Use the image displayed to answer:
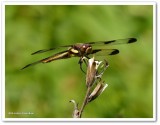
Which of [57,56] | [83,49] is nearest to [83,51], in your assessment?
[83,49]

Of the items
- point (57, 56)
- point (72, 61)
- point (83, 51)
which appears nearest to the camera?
point (83, 51)

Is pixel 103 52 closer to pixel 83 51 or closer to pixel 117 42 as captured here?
pixel 83 51

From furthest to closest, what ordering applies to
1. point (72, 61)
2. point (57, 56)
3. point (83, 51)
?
point (72, 61), point (57, 56), point (83, 51)

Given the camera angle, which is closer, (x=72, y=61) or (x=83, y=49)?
(x=83, y=49)

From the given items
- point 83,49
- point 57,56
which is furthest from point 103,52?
point 57,56

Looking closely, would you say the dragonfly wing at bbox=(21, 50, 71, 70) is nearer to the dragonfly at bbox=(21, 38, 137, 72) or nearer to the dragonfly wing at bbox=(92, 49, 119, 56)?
the dragonfly at bbox=(21, 38, 137, 72)

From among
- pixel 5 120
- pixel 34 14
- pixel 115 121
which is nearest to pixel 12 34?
pixel 34 14

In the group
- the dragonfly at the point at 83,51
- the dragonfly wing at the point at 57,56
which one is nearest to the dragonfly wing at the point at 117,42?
the dragonfly at the point at 83,51

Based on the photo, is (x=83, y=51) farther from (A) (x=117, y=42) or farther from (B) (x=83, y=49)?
(A) (x=117, y=42)
